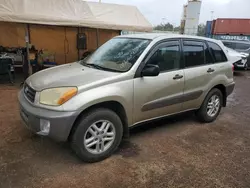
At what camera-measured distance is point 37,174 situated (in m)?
2.85

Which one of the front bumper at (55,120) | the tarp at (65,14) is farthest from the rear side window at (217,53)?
the tarp at (65,14)

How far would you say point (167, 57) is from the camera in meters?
3.83

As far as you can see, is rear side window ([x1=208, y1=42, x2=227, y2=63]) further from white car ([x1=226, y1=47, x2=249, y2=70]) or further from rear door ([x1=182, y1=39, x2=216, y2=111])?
white car ([x1=226, y1=47, x2=249, y2=70])

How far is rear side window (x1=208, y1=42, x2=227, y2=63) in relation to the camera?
15.0 feet

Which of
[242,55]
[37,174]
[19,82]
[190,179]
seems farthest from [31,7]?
[242,55]

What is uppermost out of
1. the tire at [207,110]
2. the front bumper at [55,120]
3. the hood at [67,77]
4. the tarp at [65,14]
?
the tarp at [65,14]

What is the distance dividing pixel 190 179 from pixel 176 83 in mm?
1567

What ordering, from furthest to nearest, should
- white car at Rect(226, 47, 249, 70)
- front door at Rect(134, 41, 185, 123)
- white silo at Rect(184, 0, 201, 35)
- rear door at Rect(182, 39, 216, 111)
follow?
white silo at Rect(184, 0, 201, 35) → white car at Rect(226, 47, 249, 70) → rear door at Rect(182, 39, 216, 111) → front door at Rect(134, 41, 185, 123)

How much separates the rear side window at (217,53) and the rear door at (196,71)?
13cm

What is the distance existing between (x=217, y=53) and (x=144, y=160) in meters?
2.71

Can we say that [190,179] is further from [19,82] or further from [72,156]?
[19,82]

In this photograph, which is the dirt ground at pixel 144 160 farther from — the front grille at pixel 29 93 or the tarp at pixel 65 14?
the tarp at pixel 65 14

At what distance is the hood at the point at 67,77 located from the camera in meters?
3.03

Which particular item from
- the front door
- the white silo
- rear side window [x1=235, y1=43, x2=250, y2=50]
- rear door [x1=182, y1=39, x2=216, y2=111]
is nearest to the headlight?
the front door
